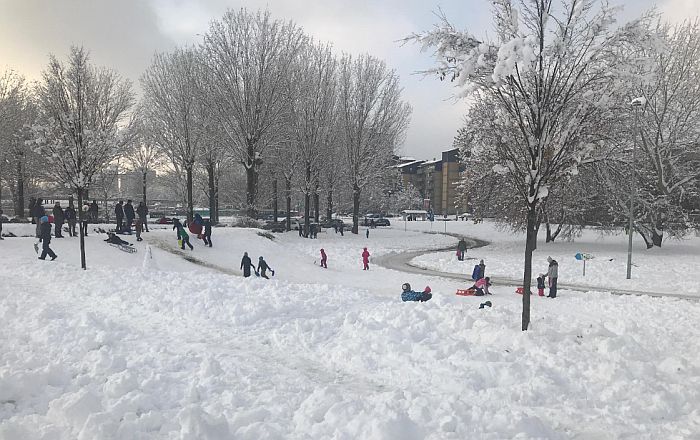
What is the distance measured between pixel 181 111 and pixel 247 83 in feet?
16.7

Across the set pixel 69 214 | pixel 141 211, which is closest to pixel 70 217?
pixel 69 214

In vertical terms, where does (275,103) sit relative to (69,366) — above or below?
above

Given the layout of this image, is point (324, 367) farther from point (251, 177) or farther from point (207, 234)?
point (251, 177)

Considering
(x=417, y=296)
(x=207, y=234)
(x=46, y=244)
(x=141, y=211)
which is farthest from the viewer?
(x=207, y=234)

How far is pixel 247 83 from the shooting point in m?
31.5

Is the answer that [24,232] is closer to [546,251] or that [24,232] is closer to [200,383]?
[200,383]

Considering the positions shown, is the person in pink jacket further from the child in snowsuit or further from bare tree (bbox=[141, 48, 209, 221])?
bare tree (bbox=[141, 48, 209, 221])

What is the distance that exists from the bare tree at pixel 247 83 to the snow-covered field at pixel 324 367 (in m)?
20.7

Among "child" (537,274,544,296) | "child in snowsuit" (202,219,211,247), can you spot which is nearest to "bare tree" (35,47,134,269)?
"child in snowsuit" (202,219,211,247)

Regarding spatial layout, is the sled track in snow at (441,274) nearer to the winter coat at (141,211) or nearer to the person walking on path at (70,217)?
the winter coat at (141,211)

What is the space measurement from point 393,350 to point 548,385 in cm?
243

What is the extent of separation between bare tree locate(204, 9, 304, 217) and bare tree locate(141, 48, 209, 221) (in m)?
1.62

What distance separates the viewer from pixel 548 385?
6.32 m

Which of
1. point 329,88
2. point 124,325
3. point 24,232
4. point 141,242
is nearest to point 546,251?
point 329,88
